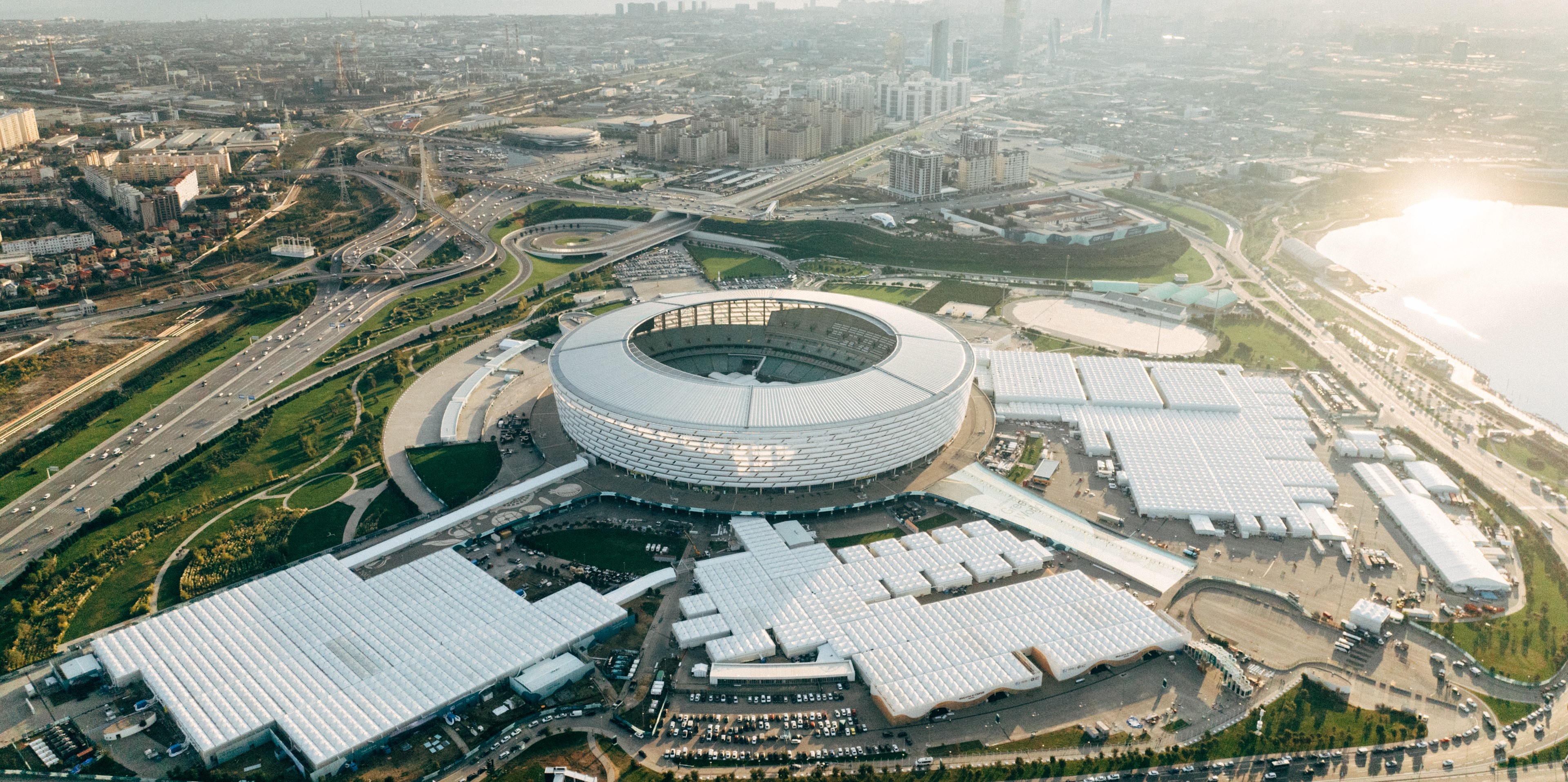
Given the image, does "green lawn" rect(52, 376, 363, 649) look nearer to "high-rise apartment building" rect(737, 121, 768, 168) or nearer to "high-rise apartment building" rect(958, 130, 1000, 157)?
"high-rise apartment building" rect(737, 121, 768, 168)

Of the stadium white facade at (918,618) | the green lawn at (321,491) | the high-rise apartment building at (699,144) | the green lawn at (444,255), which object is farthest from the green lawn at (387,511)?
the high-rise apartment building at (699,144)

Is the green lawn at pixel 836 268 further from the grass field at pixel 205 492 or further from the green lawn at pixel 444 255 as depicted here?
the grass field at pixel 205 492

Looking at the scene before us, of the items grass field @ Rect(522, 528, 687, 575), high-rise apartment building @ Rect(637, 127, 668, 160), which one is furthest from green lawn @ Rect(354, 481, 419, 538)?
high-rise apartment building @ Rect(637, 127, 668, 160)

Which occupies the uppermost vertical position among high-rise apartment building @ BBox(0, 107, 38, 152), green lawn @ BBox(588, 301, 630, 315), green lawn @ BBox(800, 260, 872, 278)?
high-rise apartment building @ BBox(0, 107, 38, 152)

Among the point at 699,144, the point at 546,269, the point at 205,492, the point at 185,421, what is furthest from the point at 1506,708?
the point at 699,144

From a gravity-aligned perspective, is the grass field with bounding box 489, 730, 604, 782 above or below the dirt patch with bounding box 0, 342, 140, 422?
below

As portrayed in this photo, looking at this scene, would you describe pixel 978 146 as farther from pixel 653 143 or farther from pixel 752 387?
pixel 752 387

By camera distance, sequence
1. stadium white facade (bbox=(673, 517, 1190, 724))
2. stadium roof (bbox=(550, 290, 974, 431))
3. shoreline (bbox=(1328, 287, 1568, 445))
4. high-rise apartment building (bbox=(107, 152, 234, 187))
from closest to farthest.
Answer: stadium white facade (bbox=(673, 517, 1190, 724)) < stadium roof (bbox=(550, 290, 974, 431)) < shoreline (bbox=(1328, 287, 1568, 445)) < high-rise apartment building (bbox=(107, 152, 234, 187))
